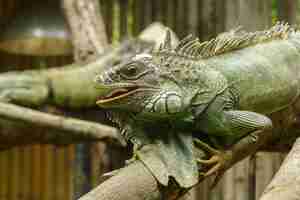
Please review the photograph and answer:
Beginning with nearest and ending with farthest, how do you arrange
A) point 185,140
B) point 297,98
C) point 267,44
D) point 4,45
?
1. point 185,140
2. point 267,44
3. point 297,98
4. point 4,45

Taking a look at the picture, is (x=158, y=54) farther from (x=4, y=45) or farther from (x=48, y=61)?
(x=48, y=61)

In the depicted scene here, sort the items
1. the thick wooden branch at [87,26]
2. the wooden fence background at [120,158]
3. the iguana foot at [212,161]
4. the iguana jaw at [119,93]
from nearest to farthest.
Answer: the iguana jaw at [119,93] → the iguana foot at [212,161] → the wooden fence background at [120,158] → the thick wooden branch at [87,26]

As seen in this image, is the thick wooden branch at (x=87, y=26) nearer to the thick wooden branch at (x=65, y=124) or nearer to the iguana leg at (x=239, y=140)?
the thick wooden branch at (x=65, y=124)

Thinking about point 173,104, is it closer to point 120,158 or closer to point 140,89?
point 140,89

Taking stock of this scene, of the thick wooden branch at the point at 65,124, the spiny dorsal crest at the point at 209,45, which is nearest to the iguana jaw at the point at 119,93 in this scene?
the spiny dorsal crest at the point at 209,45

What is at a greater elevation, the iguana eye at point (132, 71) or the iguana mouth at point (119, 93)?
the iguana eye at point (132, 71)

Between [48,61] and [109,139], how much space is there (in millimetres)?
3002

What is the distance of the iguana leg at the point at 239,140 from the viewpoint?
1.95m

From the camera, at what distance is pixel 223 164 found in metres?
1.96

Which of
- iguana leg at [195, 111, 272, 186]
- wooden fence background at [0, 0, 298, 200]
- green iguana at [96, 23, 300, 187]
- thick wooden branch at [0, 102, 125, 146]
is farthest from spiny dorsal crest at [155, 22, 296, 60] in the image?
thick wooden branch at [0, 102, 125, 146]

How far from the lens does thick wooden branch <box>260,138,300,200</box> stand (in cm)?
159

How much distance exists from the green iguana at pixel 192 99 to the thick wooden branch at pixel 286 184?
17 cm

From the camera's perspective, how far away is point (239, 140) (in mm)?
2066

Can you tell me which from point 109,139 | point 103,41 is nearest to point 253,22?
point 103,41
